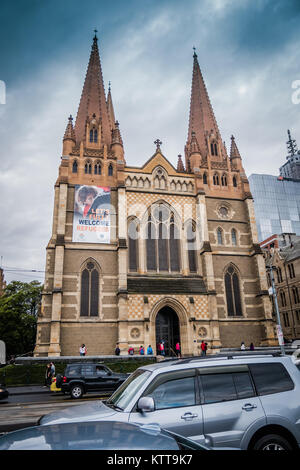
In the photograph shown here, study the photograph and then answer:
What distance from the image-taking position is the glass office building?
7619cm

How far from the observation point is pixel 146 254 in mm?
27516

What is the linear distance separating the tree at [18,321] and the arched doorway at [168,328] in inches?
812

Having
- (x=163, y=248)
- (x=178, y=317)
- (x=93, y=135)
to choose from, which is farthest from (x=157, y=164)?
(x=178, y=317)

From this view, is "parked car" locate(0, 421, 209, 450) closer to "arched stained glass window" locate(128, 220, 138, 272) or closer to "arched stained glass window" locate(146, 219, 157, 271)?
"arched stained glass window" locate(128, 220, 138, 272)

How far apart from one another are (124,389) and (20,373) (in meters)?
17.2

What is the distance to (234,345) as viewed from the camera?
2609 cm

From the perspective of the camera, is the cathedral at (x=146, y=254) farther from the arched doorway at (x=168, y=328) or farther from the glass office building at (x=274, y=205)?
the glass office building at (x=274, y=205)

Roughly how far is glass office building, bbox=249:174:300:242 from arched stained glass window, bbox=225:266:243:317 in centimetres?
4934

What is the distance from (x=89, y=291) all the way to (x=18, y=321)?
64.7 ft

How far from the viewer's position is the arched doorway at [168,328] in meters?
26.4

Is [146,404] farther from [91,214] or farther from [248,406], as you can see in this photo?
[91,214]

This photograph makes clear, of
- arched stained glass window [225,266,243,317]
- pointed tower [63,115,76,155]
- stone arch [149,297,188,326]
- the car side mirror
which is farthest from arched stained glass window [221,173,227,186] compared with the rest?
the car side mirror
